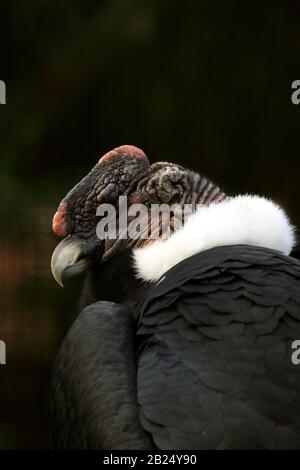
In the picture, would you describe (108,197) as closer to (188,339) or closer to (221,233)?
(221,233)

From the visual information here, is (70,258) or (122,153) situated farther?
(122,153)

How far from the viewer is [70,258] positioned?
237 cm

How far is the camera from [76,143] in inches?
144

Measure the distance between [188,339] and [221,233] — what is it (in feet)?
1.13

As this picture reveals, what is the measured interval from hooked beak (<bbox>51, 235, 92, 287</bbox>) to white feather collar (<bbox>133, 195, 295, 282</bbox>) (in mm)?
156

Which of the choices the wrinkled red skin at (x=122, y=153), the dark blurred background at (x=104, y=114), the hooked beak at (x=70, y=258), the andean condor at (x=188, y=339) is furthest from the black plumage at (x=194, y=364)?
the dark blurred background at (x=104, y=114)

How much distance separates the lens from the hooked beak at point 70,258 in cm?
234

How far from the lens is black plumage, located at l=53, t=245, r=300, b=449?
68.4 inches

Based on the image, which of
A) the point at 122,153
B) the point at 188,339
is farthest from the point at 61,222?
the point at 188,339

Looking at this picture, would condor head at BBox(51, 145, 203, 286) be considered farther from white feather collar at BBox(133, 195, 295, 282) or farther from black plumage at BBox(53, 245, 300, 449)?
black plumage at BBox(53, 245, 300, 449)

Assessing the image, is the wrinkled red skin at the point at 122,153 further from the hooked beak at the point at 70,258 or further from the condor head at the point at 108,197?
the hooked beak at the point at 70,258

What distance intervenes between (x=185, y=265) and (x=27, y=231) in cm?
153

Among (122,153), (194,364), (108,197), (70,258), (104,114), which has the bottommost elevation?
(194,364)

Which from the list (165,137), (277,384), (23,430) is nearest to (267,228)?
(277,384)
